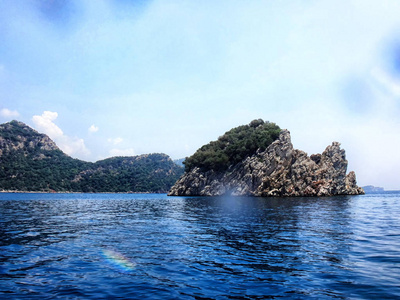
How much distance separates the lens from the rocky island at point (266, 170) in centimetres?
10881

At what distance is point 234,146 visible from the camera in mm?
131000

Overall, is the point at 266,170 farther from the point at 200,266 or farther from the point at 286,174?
the point at 200,266

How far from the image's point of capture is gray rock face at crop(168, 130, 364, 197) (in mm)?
108500

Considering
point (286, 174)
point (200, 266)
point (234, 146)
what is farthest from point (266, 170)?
point (200, 266)

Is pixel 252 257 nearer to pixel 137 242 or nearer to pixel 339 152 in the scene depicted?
pixel 137 242

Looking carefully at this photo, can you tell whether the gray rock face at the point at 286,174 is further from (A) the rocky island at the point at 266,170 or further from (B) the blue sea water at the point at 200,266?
(B) the blue sea water at the point at 200,266

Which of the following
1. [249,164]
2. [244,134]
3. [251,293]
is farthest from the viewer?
[244,134]

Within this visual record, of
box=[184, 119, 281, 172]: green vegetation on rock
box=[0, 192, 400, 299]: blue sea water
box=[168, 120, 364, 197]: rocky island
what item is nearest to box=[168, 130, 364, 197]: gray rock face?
box=[168, 120, 364, 197]: rocky island

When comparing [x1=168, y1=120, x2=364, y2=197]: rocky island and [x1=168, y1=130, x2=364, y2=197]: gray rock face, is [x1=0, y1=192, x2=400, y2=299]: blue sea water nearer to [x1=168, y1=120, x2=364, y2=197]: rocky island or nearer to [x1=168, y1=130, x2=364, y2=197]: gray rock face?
[x1=168, y1=130, x2=364, y2=197]: gray rock face

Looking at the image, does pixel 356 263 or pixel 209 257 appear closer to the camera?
pixel 356 263

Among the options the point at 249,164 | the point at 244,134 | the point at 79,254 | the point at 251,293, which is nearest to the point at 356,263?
the point at 251,293

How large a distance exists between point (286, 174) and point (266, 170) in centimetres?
838

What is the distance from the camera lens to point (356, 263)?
1340 centimetres

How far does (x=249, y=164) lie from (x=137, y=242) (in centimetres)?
10214
